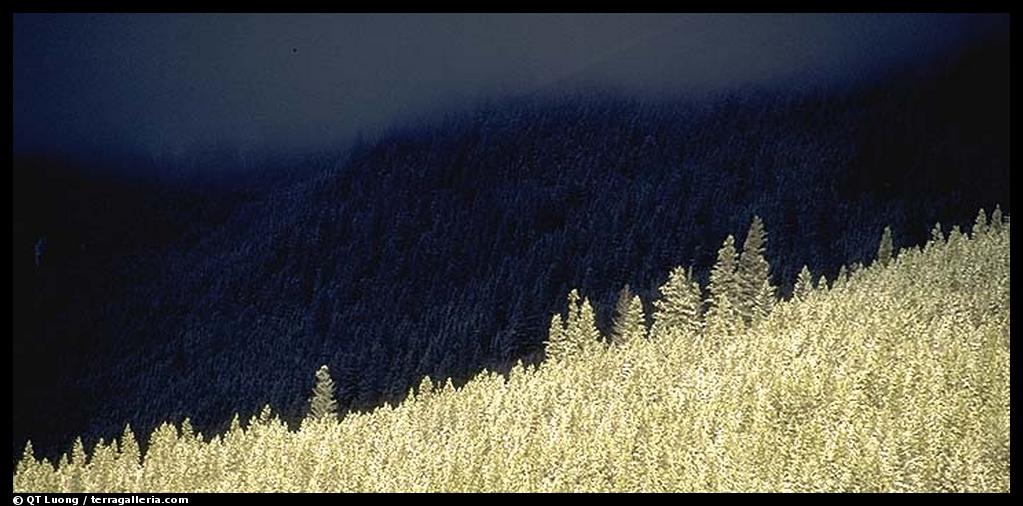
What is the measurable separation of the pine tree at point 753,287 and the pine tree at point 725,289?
0.72 m

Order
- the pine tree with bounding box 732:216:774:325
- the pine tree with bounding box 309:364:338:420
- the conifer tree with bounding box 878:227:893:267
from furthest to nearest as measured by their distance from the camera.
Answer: the pine tree with bounding box 309:364:338:420, the conifer tree with bounding box 878:227:893:267, the pine tree with bounding box 732:216:774:325

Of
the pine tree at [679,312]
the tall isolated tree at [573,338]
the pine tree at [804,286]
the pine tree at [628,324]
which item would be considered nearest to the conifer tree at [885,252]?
the pine tree at [804,286]

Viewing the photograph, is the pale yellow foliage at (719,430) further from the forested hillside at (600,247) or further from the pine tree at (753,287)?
the forested hillside at (600,247)

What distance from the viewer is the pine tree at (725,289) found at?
8088 cm

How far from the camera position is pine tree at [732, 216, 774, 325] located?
81625 mm

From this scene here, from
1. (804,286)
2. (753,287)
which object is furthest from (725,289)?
(804,286)

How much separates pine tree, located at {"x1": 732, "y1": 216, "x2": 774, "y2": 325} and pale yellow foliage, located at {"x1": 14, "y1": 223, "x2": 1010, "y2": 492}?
13.0 metres

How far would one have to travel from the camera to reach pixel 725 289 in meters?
87.4

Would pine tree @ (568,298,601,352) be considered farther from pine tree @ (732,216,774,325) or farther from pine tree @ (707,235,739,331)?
pine tree @ (732,216,774,325)

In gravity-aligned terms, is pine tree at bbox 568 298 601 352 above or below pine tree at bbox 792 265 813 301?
below

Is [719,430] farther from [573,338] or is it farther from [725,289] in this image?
[725,289]

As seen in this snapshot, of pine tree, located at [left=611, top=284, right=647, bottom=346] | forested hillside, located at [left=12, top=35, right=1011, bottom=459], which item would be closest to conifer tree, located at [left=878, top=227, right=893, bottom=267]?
forested hillside, located at [left=12, top=35, right=1011, bottom=459]

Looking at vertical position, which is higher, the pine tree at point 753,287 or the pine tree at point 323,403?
the pine tree at point 753,287

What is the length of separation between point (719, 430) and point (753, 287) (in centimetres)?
4221
